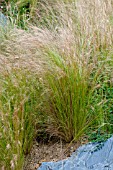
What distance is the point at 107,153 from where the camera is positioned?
269 cm

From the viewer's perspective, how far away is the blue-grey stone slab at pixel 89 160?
262cm

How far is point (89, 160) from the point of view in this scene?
2.69 meters

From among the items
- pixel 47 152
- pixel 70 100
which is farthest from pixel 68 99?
pixel 47 152

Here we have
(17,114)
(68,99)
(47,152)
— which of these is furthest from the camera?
(47,152)

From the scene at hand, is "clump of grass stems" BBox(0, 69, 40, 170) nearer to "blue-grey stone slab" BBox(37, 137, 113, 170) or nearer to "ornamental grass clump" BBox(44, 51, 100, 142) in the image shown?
"ornamental grass clump" BBox(44, 51, 100, 142)

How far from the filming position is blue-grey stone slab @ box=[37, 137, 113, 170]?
2.62 meters

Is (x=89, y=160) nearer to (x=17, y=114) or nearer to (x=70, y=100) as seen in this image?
(x=70, y=100)

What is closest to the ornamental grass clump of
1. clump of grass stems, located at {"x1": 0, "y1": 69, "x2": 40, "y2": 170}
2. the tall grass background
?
the tall grass background

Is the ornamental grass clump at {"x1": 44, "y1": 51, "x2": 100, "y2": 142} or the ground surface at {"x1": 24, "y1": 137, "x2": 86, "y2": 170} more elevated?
the ornamental grass clump at {"x1": 44, "y1": 51, "x2": 100, "y2": 142}

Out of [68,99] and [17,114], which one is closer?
[17,114]

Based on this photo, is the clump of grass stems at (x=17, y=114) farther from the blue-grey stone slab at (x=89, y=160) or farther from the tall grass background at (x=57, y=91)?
the blue-grey stone slab at (x=89, y=160)

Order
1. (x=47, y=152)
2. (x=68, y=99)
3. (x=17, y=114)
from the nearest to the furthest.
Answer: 1. (x=17, y=114)
2. (x=68, y=99)
3. (x=47, y=152)

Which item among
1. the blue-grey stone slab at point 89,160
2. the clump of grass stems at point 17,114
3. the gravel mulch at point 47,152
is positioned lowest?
the gravel mulch at point 47,152

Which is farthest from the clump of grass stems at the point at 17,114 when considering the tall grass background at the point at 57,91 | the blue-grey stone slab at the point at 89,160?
the blue-grey stone slab at the point at 89,160
